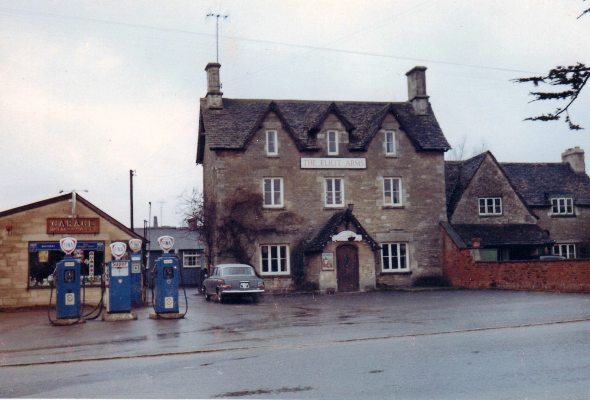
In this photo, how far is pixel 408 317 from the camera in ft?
62.1

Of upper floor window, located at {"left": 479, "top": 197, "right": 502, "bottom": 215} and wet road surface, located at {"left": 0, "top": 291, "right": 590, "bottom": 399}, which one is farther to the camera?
upper floor window, located at {"left": 479, "top": 197, "right": 502, "bottom": 215}

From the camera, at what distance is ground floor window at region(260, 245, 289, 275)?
115 ft

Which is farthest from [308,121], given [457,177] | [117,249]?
[117,249]

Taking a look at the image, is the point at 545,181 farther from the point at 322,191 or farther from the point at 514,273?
the point at 322,191

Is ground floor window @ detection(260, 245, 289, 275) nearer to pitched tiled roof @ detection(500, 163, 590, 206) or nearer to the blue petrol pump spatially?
the blue petrol pump

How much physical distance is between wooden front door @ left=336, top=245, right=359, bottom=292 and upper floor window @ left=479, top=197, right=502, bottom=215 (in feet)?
31.3

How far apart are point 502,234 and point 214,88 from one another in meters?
18.5

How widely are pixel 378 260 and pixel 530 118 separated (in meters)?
28.6

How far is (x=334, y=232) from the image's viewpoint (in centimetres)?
3400

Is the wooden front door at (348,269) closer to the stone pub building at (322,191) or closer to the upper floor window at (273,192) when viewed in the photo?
the stone pub building at (322,191)

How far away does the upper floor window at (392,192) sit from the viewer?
3719 centimetres

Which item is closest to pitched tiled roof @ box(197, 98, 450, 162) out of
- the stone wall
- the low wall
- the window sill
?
the low wall

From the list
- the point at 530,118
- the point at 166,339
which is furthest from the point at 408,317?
the point at 530,118

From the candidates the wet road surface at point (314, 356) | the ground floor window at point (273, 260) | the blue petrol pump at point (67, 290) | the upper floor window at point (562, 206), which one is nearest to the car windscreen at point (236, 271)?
the ground floor window at point (273, 260)
